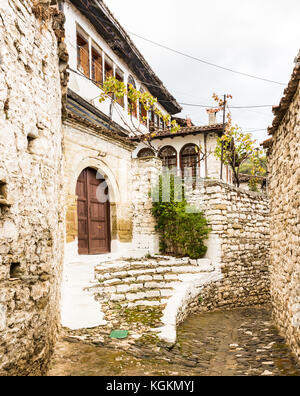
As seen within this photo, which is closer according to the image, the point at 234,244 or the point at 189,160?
the point at 234,244

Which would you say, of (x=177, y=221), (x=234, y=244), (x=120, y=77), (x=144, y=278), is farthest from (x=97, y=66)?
(x=144, y=278)

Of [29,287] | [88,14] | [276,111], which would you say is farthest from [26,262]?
[88,14]

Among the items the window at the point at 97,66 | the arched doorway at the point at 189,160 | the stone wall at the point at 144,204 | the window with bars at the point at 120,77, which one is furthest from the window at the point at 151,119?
the stone wall at the point at 144,204

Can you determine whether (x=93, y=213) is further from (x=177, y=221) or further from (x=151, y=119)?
(x=151, y=119)

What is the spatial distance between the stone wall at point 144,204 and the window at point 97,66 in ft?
11.6

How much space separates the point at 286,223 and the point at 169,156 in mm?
11546

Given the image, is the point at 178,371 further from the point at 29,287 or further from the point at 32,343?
the point at 29,287

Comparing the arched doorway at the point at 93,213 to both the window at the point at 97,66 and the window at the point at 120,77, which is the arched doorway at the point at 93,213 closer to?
the window at the point at 97,66

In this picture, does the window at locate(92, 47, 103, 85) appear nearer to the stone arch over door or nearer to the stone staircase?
the stone arch over door

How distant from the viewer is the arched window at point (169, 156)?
15.8 meters

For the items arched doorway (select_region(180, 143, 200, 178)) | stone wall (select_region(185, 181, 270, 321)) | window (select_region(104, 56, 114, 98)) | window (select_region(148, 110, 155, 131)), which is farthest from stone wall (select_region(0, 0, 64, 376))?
window (select_region(148, 110, 155, 131))

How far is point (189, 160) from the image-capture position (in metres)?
15.5

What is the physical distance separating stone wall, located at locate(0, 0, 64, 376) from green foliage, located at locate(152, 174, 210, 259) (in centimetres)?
613

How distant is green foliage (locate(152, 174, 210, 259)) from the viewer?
908 cm
